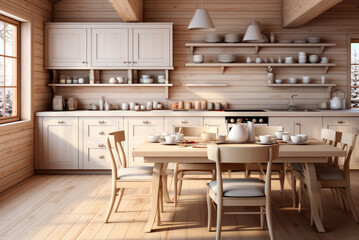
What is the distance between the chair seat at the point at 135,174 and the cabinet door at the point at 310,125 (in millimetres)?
2895

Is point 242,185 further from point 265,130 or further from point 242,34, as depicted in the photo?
point 242,34

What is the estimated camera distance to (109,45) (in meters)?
6.21

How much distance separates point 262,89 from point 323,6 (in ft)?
6.22

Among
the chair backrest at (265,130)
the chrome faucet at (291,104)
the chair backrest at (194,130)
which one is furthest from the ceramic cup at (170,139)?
the chrome faucet at (291,104)

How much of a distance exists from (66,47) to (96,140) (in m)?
1.51

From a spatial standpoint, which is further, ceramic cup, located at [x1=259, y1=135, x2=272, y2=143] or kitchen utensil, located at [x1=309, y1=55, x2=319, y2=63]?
kitchen utensil, located at [x1=309, y1=55, x2=319, y2=63]

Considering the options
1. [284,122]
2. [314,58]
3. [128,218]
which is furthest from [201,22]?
[314,58]

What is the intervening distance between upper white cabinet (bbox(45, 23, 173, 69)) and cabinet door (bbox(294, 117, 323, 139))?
2.09 metres

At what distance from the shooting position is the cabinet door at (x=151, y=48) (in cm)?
620

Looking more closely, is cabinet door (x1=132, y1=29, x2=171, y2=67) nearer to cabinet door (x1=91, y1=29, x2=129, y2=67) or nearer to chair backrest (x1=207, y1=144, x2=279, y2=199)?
cabinet door (x1=91, y1=29, x2=129, y2=67)

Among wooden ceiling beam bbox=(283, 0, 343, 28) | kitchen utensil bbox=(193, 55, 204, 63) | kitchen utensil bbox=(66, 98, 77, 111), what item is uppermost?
wooden ceiling beam bbox=(283, 0, 343, 28)

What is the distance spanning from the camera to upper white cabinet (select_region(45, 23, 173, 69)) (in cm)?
620

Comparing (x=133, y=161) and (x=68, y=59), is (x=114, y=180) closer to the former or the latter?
(x=133, y=161)

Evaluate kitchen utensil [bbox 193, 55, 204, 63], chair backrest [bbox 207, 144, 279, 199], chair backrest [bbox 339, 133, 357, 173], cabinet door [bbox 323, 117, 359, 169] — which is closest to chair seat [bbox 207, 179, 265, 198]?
chair backrest [bbox 207, 144, 279, 199]
